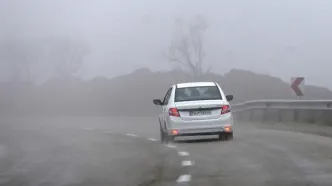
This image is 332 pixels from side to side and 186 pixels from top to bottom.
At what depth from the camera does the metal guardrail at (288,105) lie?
79.5ft

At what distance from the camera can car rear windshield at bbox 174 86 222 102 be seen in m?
19.6

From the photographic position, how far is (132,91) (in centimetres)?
5391

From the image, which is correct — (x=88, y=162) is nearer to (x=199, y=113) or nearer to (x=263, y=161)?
(x=263, y=161)

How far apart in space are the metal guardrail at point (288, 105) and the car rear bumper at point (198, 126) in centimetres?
596

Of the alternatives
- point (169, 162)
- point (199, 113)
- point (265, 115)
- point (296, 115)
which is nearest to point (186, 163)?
point (169, 162)

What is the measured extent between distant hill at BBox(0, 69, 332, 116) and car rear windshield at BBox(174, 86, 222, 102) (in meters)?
19.9

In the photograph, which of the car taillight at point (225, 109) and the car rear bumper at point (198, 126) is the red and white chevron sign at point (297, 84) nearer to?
the car taillight at point (225, 109)

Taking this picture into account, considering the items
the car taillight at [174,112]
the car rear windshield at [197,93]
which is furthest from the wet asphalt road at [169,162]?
the car rear windshield at [197,93]

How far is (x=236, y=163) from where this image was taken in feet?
44.1

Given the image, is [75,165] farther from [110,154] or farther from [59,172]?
[110,154]

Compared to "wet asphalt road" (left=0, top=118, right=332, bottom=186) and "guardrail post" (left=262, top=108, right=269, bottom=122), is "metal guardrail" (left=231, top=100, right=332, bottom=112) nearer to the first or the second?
"guardrail post" (left=262, top=108, right=269, bottom=122)

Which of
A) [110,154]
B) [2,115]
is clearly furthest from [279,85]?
[110,154]

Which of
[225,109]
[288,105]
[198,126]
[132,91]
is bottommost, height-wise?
[132,91]

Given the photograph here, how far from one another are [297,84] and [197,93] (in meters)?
9.82
